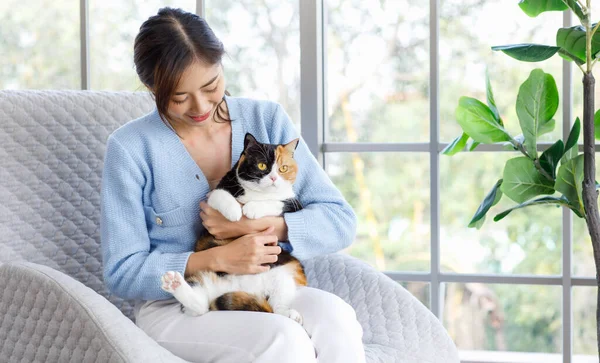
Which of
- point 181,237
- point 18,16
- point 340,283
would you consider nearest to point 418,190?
point 340,283

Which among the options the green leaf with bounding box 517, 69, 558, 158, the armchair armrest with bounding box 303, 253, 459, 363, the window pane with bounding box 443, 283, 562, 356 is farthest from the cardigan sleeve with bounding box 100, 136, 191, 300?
the window pane with bounding box 443, 283, 562, 356

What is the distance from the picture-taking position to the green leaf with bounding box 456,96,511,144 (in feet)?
6.42

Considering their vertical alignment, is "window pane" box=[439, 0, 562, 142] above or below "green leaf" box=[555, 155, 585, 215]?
above

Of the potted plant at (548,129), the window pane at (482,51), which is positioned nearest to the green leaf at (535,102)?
the potted plant at (548,129)

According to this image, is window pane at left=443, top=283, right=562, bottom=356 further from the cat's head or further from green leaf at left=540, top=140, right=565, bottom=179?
the cat's head

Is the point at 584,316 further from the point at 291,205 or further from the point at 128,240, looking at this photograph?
the point at 128,240

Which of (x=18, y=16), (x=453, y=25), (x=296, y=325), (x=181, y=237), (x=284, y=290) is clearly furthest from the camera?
(x=18, y=16)

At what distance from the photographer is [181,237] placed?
1597mm

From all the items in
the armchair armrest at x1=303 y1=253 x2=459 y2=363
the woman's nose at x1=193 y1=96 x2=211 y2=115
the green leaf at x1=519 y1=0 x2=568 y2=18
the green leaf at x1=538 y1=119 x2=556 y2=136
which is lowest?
the armchair armrest at x1=303 y1=253 x2=459 y2=363

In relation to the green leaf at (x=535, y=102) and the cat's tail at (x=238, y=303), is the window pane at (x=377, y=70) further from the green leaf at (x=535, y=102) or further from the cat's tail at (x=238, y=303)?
the cat's tail at (x=238, y=303)

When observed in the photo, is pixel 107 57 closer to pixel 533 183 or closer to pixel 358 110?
pixel 358 110

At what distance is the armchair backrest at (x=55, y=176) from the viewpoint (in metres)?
1.71

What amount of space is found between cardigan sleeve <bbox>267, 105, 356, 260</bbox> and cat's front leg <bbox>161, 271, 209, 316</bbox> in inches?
11.0

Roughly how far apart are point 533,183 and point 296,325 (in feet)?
3.15
